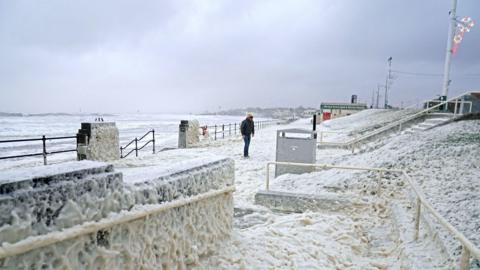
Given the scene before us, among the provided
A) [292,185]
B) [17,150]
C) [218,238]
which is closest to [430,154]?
[292,185]

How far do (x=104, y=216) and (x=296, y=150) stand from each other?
245 inches

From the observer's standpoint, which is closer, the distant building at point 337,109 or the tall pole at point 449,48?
the tall pole at point 449,48

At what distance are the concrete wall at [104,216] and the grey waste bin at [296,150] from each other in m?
4.89

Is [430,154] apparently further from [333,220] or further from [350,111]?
[350,111]

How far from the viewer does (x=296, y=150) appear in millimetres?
7762

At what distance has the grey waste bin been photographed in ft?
25.1

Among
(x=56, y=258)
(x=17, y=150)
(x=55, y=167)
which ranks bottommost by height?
(x=17, y=150)

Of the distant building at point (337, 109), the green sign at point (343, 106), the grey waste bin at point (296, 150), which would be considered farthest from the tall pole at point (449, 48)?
the green sign at point (343, 106)

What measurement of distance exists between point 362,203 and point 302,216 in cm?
125

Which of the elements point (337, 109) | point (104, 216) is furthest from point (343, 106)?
point (104, 216)

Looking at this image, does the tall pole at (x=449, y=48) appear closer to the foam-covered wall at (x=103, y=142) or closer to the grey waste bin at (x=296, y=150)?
the grey waste bin at (x=296, y=150)

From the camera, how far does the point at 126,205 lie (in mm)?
2207

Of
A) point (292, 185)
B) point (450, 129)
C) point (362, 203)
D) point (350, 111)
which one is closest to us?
point (362, 203)

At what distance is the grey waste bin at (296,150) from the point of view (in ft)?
25.1
